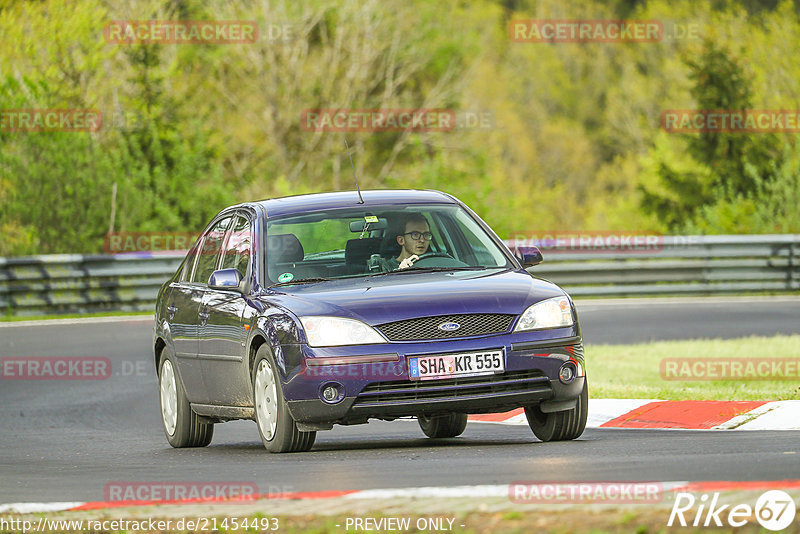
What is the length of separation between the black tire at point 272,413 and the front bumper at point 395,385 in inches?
6.6

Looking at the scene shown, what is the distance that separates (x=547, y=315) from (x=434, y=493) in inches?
109

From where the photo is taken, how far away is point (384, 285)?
365 inches

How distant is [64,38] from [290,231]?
2494 cm

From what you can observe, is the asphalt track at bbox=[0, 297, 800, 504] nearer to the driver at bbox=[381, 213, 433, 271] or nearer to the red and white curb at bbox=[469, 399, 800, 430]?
the red and white curb at bbox=[469, 399, 800, 430]

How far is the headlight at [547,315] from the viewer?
29.5 feet

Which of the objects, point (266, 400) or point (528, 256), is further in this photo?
point (528, 256)

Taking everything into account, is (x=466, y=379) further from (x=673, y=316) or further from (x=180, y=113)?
(x=180, y=113)

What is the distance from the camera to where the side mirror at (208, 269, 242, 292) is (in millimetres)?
9711

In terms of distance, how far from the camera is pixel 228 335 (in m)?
9.88

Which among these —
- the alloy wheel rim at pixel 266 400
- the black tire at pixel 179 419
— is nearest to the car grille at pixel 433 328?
the alloy wheel rim at pixel 266 400
